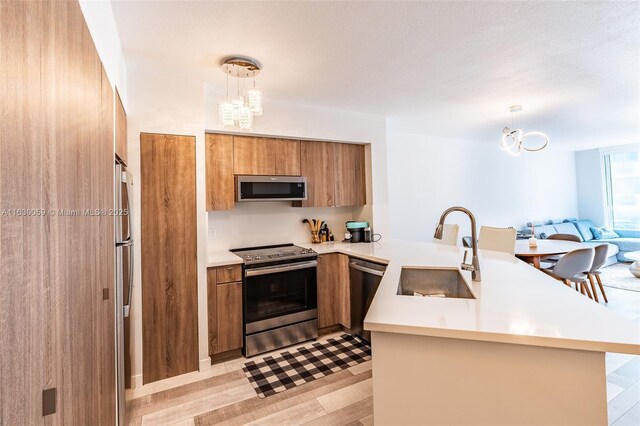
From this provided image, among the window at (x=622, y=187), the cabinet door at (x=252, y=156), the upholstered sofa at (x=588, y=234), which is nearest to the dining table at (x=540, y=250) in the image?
the upholstered sofa at (x=588, y=234)

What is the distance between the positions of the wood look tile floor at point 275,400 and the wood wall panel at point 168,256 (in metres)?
0.23

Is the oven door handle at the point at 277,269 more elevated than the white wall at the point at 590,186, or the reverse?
the white wall at the point at 590,186

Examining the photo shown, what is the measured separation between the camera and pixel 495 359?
1.08m

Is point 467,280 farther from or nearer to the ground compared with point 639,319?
farther from the ground

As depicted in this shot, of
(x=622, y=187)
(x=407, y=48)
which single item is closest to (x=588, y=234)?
(x=622, y=187)

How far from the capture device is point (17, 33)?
0.56m

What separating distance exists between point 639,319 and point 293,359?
3.97m

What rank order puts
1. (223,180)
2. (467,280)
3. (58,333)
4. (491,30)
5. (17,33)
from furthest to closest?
1. (223,180)
2. (491,30)
3. (467,280)
4. (58,333)
5. (17,33)

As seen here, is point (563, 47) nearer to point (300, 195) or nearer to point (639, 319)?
point (300, 195)

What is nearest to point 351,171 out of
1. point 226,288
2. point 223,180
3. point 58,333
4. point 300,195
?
point 300,195

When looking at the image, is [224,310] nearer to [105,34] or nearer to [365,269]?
[365,269]

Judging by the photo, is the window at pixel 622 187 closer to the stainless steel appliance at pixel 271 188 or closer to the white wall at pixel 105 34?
the stainless steel appliance at pixel 271 188

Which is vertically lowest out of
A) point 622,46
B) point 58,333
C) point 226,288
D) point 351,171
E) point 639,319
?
point 639,319

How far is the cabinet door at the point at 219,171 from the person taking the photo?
2.83 metres
